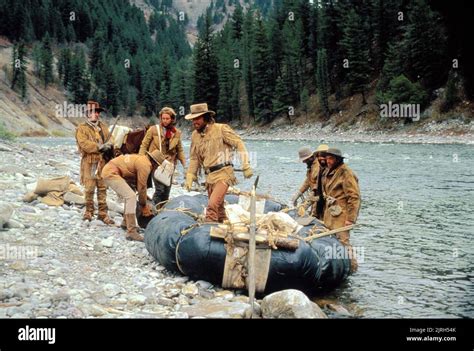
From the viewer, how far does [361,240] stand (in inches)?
403

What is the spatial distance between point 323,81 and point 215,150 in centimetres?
5681

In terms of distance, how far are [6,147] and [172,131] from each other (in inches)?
427

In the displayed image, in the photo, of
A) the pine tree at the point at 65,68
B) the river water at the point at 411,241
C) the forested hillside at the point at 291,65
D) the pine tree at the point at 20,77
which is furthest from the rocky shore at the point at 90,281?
the pine tree at the point at 65,68

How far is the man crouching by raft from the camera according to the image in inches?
296

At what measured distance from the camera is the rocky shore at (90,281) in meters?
5.30

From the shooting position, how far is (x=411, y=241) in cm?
1007

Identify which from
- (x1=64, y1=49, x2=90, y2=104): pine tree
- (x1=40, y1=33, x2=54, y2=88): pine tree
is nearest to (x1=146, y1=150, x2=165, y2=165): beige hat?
(x1=40, y1=33, x2=54, y2=88): pine tree

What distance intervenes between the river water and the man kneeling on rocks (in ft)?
11.9
